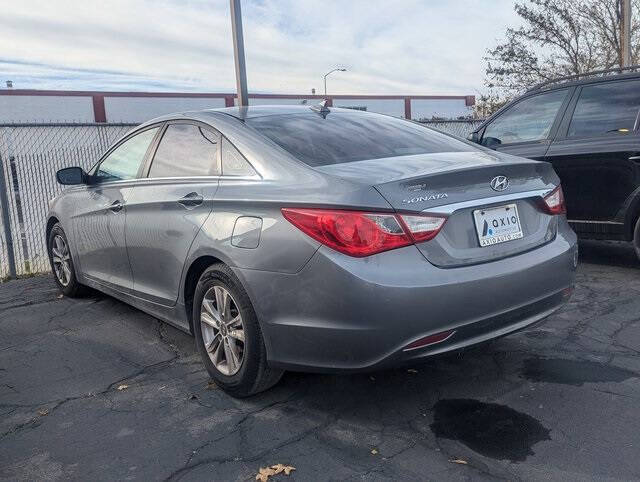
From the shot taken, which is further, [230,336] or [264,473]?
[230,336]

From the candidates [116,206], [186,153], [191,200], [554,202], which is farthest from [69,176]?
[554,202]

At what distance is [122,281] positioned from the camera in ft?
14.8

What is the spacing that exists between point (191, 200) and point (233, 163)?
1.11 feet

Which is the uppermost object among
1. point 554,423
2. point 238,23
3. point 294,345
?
point 238,23

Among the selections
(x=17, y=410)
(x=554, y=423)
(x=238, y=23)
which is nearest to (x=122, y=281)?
(x=17, y=410)

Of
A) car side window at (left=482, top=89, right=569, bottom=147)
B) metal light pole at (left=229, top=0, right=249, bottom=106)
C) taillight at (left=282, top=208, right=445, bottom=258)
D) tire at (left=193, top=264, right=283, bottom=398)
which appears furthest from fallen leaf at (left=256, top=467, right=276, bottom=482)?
metal light pole at (left=229, top=0, right=249, bottom=106)

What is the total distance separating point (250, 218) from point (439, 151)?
3.84 ft

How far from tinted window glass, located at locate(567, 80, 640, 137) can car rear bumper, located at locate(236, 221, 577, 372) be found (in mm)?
3072

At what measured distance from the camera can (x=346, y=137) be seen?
364cm

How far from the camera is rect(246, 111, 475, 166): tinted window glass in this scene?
133 inches

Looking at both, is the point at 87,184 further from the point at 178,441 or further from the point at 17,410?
the point at 178,441

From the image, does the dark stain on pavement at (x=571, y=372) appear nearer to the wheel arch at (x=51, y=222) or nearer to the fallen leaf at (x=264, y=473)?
the fallen leaf at (x=264, y=473)

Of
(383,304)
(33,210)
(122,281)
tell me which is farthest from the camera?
(33,210)

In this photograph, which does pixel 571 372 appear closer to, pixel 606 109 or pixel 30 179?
pixel 606 109
